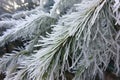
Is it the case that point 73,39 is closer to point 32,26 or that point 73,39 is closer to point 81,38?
point 81,38

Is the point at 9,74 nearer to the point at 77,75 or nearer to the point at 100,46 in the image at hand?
the point at 77,75

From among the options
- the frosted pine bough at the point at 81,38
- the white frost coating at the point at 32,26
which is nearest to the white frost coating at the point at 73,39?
the frosted pine bough at the point at 81,38

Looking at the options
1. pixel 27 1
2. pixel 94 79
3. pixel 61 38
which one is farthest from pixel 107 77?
pixel 27 1

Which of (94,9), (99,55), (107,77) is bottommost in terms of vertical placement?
(107,77)

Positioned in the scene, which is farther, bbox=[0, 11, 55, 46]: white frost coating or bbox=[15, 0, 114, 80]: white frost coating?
bbox=[0, 11, 55, 46]: white frost coating

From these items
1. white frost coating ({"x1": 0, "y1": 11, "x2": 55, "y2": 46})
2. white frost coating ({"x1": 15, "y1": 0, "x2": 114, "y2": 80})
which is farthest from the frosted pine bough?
white frost coating ({"x1": 0, "y1": 11, "x2": 55, "y2": 46})

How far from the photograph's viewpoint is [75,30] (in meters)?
0.53

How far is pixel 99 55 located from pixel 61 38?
Answer: 147 millimetres

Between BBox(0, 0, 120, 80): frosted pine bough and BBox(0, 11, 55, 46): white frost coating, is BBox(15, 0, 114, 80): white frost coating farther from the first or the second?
BBox(0, 11, 55, 46): white frost coating

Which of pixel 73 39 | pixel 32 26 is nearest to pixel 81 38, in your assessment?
pixel 73 39

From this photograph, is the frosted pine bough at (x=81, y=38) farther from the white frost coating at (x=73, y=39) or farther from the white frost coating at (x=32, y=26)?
the white frost coating at (x=32, y=26)

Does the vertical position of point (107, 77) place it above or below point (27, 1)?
below

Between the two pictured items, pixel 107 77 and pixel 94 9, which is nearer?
pixel 94 9

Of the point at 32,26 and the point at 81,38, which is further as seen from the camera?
the point at 32,26
